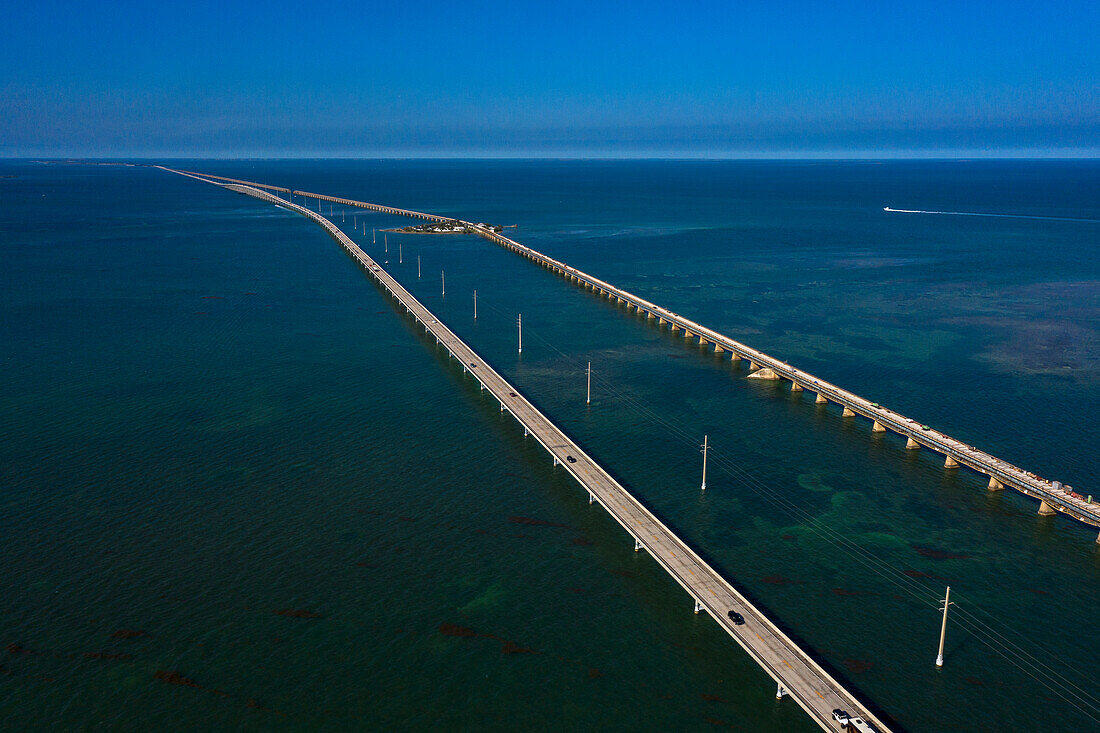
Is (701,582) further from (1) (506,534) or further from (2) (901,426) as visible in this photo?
(2) (901,426)

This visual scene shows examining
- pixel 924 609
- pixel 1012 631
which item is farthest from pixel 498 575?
pixel 1012 631

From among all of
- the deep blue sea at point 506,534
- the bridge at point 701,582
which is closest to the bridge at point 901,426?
the deep blue sea at point 506,534

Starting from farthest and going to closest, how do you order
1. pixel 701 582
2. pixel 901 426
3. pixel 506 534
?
1. pixel 901 426
2. pixel 506 534
3. pixel 701 582

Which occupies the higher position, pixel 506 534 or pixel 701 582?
pixel 701 582

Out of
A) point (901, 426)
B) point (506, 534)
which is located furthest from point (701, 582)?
point (901, 426)

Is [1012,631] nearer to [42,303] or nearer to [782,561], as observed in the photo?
[782,561]

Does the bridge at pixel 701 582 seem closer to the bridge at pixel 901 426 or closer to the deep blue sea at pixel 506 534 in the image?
the deep blue sea at pixel 506 534

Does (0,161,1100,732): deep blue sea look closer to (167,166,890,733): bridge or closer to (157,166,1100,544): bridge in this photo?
(167,166,890,733): bridge

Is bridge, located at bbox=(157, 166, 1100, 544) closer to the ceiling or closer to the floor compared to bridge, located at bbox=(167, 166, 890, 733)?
closer to the ceiling

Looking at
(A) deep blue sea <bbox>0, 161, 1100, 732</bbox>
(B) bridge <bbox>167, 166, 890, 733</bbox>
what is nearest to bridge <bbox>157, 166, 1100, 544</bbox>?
(A) deep blue sea <bbox>0, 161, 1100, 732</bbox>
